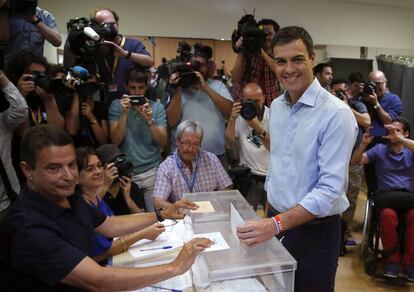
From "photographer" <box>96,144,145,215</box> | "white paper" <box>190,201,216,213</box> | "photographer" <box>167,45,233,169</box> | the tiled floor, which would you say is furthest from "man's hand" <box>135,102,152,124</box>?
the tiled floor

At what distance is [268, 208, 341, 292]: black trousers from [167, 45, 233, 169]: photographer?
1.32 metres

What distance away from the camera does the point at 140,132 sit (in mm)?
2529

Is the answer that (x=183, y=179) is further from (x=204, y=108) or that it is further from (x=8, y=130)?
(x=8, y=130)

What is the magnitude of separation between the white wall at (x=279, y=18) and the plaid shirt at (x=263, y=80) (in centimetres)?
210

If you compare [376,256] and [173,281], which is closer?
[173,281]

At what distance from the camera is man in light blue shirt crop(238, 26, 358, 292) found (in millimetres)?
1244

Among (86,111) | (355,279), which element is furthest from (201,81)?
(355,279)

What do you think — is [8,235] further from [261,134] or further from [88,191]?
[261,134]

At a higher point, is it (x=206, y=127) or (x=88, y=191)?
(x=206, y=127)

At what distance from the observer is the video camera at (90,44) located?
2223 mm

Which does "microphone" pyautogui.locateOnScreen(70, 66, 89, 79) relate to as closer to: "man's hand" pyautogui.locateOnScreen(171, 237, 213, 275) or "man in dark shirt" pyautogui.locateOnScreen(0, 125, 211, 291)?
"man in dark shirt" pyautogui.locateOnScreen(0, 125, 211, 291)

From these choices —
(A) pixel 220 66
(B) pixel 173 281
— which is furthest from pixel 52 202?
(A) pixel 220 66

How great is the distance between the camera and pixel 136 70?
2.45m

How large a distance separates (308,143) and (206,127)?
55.0 inches
